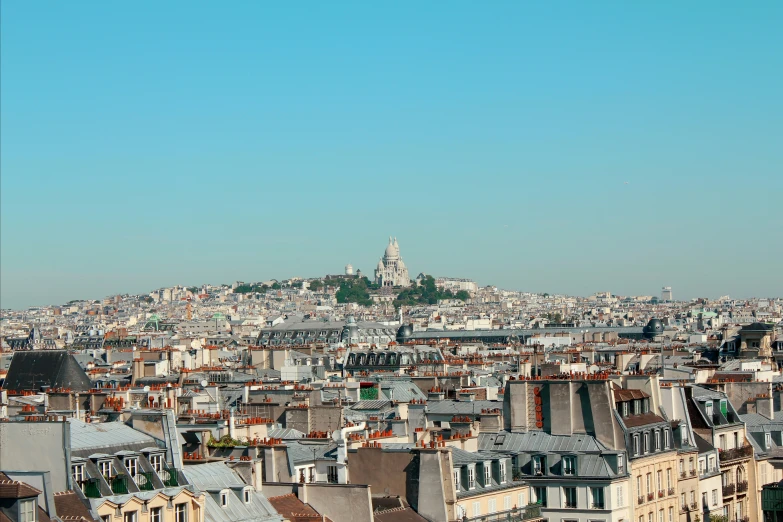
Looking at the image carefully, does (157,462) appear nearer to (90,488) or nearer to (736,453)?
(90,488)

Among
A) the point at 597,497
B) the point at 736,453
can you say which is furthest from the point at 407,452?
the point at 736,453

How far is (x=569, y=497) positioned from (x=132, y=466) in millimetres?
9500

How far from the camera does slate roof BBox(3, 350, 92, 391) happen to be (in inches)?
2067

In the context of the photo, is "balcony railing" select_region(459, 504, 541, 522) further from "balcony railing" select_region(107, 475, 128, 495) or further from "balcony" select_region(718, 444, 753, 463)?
"balcony" select_region(718, 444, 753, 463)

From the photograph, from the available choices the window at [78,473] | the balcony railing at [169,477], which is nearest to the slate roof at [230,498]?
the balcony railing at [169,477]

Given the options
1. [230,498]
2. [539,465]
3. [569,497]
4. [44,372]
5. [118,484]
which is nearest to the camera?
[118,484]

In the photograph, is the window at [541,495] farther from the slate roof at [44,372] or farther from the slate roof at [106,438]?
the slate roof at [44,372]

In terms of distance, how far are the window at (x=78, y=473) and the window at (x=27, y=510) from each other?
6.93ft

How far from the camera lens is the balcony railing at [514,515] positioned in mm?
26406

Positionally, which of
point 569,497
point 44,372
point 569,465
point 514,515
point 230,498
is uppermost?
point 44,372

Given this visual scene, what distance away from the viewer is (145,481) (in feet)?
72.7

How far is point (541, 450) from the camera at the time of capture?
1172 inches

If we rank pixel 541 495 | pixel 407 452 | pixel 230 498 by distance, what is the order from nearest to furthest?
pixel 230 498, pixel 407 452, pixel 541 495

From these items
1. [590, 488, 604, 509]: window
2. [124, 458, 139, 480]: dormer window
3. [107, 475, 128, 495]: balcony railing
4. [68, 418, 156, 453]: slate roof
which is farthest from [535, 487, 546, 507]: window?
[107, 475, 128, 495]: balcony railing
